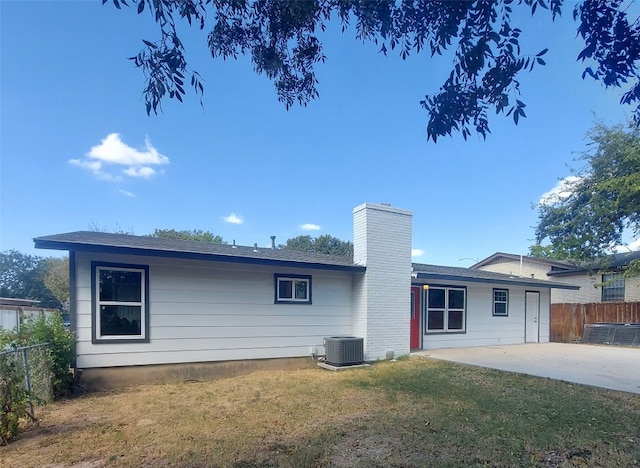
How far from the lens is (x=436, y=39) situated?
2.84m

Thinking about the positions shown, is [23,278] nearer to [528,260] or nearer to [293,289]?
[293,289]

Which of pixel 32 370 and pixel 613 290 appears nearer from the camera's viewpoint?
pixel 32 370

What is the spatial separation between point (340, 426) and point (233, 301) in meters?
4.47

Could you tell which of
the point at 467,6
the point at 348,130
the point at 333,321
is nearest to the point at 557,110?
the point at 348,130

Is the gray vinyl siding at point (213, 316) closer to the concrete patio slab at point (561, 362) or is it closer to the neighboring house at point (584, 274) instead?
the concrete patio slab at point (561, 362)

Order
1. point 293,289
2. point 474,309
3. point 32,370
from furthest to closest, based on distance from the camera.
A: point 474,309 → point 293,289 → point 32,370

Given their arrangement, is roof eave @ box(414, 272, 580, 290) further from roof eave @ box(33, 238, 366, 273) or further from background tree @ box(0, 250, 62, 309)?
background tree @ box(0, 250, 62, 309)

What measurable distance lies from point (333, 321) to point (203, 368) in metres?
3.40

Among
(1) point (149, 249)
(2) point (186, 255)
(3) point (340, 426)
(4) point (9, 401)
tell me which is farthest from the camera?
(2) point (186, 255)

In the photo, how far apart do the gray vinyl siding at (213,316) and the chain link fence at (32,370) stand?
951 millimetres

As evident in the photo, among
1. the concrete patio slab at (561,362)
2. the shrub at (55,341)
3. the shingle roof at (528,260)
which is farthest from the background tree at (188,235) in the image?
the shrub at (55,341)

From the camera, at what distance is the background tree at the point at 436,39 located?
2.51m

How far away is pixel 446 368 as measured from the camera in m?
8.99

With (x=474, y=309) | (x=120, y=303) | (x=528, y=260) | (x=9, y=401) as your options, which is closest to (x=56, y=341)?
(x=120, y=303)
